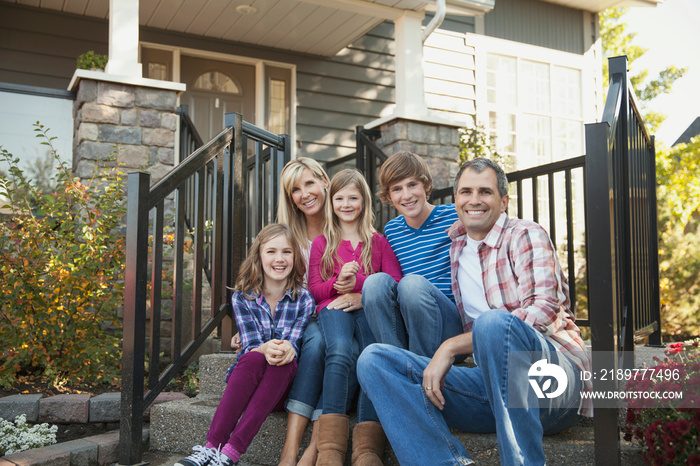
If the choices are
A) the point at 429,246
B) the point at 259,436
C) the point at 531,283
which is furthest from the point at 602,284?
the point at 259,436

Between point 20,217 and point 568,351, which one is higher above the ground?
point 20,217

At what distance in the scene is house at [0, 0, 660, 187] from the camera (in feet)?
12.7

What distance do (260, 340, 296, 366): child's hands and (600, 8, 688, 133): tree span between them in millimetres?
10489

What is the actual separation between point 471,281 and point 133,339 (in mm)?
1175

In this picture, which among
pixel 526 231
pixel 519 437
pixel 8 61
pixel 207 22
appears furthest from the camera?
pixel 207 22

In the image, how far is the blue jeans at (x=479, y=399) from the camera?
4.96 feet

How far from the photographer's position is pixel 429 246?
2277mm

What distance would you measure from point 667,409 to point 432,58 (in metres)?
5.34

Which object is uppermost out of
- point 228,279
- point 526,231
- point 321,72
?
point 321,72

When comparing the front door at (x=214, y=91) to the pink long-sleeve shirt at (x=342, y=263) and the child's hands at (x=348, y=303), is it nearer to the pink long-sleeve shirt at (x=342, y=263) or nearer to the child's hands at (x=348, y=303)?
the pink long-sleeve shirt at (x=342, y=263)

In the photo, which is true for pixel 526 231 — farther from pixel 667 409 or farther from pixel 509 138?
pixel 509 138

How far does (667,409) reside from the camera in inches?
61.8

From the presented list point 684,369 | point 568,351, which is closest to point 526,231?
point 568,351

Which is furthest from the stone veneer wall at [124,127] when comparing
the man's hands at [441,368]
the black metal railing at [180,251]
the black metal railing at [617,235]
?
the black metal railing at [617,235]
